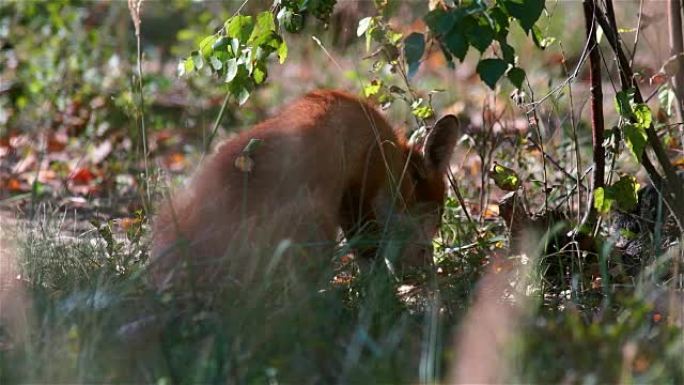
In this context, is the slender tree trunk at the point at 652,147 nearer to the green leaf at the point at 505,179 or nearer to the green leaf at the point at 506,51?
the green leaf at the point at 505,179

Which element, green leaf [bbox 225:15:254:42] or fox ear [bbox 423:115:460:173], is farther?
fox ear [bbox 423:115:460:173]

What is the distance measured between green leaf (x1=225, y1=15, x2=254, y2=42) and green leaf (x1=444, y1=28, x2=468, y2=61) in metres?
1.27

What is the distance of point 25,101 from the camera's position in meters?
9.64

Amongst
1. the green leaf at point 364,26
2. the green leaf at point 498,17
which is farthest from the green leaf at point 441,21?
the green leaf at point 364,26

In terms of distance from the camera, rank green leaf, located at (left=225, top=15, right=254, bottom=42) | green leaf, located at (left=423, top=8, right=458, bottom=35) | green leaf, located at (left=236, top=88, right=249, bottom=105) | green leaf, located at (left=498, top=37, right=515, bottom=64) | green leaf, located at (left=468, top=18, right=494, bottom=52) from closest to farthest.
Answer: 1. green leaf, located at (left=423, top=8, right=458, bottom=35)
2. green leaf, located at (left=468, top=18, right=494, bottom=52)
3. green leaf, located at (left=498, top=37, right=515, bottom=64)
4. green leaf, located at (left=225, top=15, right=254, bottom=42)
5. green leaf, located at (left=236, top=88, right=249, bottom=105)

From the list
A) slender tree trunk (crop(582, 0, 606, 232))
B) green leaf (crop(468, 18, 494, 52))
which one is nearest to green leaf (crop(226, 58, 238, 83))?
green leaf (crop(468, 18, 494, 52))

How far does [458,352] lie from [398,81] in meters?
7.63

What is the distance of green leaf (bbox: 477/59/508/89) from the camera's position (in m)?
4.31

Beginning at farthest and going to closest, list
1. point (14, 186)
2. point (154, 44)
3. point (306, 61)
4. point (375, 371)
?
1. point (154, 44)
2. point (306, 61)
3. point (14, 186)
4. point (375, 371)

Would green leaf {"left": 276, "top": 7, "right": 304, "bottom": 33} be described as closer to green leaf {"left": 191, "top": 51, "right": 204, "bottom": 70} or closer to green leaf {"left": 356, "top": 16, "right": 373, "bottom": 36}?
green leaf {"left": 356, "top": 16, "right": 373, "bottom": 36}

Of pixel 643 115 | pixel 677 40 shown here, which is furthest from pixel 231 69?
pixel 677 40

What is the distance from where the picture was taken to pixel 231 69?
5.10m

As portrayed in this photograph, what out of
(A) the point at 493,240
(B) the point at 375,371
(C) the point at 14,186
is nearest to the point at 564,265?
(A) the point at 493,240

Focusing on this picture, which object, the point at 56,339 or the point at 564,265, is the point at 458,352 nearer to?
the point at 56,339
